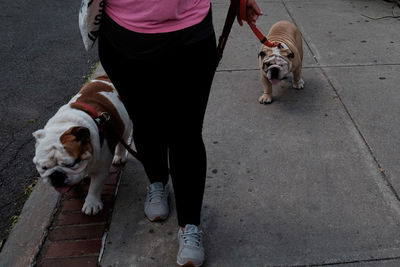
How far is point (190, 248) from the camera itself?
7.64ft

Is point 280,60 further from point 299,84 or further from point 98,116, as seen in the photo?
point 98,116

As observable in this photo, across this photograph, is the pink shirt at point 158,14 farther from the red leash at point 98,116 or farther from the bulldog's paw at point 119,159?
the bulldog's paw at point 119,159

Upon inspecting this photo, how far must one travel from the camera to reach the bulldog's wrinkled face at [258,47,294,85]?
3699 mm

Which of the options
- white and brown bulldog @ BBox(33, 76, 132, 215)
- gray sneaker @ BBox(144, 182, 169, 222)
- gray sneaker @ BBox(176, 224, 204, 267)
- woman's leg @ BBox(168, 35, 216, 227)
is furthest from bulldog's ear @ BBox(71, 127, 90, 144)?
gray sneaker @ BBox(176, 224, 204, 267)

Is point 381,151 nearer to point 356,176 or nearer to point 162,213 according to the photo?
point 356,176

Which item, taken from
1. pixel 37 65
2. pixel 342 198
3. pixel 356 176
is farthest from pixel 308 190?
pixel 37 65

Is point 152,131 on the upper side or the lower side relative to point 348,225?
upper

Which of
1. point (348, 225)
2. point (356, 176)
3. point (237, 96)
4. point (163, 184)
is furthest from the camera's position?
point (237, 96)

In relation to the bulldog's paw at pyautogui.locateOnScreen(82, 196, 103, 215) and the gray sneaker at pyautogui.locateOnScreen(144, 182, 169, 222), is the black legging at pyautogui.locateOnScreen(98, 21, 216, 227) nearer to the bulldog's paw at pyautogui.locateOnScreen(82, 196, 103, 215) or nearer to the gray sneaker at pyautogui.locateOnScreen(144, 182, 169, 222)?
the gray sneaker at pyautogui.locateOnScreen(144, 182, 169, 222)

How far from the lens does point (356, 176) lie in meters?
2.96

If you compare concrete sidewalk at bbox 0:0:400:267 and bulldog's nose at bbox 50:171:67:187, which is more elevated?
bulldog's nose at bbox 50:171:67:187

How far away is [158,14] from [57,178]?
115 cm

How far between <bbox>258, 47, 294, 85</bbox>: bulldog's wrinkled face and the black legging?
179cm

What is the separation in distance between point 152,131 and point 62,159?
0.54 m
